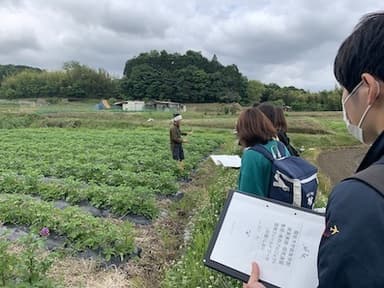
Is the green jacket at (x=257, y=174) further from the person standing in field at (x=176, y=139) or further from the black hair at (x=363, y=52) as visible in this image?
the person standing in field at (x=176, y=139)

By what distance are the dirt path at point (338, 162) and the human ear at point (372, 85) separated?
1453 cm

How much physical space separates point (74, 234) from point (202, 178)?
6.25 metres

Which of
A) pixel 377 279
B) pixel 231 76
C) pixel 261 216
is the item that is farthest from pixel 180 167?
pixel 231 76

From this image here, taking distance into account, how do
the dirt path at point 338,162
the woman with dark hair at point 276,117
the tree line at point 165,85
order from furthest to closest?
the tree line at point 165,85, the dirt path at point 338,162, the woman with dark hair at point 276,117

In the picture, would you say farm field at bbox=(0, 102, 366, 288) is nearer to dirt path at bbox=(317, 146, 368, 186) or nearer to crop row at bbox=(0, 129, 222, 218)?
crop row at bbox=(0, 129, 222, 218)

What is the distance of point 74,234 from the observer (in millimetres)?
4875

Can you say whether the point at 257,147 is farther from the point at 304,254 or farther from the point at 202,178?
the point at 202,178

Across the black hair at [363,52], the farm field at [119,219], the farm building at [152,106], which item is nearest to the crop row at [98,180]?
the farm field at [119,219]

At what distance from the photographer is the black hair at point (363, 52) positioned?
1.18 m

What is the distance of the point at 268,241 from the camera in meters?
1.64

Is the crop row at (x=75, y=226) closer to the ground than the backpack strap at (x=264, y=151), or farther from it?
closer to the ground

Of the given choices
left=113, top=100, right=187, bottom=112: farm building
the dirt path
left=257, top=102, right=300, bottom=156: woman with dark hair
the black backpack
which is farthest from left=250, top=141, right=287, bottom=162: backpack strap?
left=113, top=100, right=187, bottom=112: farm building

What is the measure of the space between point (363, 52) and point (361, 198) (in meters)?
0.46

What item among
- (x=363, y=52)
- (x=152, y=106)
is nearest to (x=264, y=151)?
(x=363, y=52)
